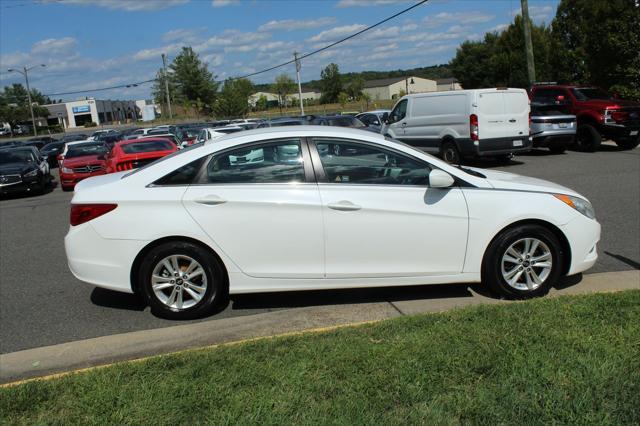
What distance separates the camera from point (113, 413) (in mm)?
3285

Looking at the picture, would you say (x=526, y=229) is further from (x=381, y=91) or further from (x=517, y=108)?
(x=381, y=91)

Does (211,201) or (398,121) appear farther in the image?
(398,121)

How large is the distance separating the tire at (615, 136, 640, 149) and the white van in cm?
422

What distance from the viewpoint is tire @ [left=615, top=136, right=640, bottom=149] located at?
1734cm

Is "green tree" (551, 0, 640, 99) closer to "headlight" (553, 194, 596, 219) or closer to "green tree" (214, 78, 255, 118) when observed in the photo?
"headlight" (553, 194, 596, 219)

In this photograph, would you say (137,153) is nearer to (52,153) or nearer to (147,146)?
(147,146)

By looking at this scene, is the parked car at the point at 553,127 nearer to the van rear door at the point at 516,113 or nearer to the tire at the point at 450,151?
the van rear door at the point at 516,113

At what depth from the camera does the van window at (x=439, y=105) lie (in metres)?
15.3

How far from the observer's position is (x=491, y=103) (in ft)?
49.1

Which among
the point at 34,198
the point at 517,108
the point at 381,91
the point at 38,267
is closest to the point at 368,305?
the point at 38,267

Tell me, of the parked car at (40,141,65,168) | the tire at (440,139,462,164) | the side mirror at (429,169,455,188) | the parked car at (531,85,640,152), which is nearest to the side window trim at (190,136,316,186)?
the side mirror at (429,169,455,188)

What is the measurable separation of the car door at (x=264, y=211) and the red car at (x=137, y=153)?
32.0ft

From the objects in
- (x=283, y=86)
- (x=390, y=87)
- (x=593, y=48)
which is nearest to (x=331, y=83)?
(x=283, y=86)

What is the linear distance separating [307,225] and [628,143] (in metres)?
16.1
